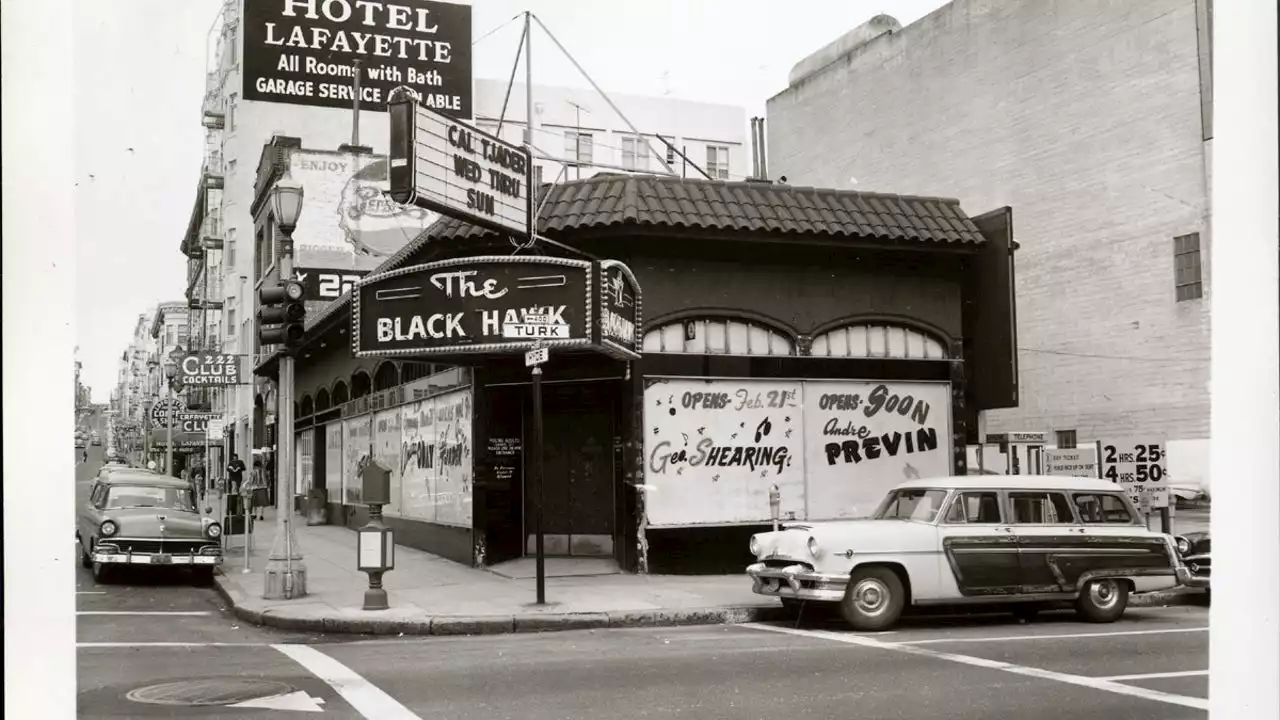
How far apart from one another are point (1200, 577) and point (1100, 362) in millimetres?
10687

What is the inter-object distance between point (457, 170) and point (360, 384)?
13.2m

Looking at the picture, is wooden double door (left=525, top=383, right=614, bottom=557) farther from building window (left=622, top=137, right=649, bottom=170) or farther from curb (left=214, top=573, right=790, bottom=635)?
curb (left=214, top=573, right=790, bottom=635)

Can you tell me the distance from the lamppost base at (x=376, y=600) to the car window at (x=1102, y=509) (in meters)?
7.96

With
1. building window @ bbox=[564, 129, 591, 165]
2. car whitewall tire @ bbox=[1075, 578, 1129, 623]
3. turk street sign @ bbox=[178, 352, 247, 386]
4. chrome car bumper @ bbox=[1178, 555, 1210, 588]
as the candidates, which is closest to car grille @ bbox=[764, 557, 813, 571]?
car whitewall tire @ bbox=[1075, 578, 1129, 623]

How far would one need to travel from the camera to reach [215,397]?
33.5m

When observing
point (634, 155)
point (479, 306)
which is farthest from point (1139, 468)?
point (479, 306)

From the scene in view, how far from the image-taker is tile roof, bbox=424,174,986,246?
52.2 feet

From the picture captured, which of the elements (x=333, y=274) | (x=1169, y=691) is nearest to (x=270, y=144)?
(x=333, y=274)

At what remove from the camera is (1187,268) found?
20.9m

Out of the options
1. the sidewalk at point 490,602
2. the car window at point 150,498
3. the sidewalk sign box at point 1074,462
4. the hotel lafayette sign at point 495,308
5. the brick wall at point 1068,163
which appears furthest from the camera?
the brick wall at point 1068,163

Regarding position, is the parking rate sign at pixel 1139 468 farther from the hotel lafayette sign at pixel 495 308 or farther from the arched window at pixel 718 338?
the hotel lafayette sign at pixel 495 308

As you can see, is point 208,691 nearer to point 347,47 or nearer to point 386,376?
point 347,47

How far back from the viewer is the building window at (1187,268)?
66.8 feet

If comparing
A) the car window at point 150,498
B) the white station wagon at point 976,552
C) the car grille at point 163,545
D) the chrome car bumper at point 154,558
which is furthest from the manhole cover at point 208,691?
the car window at point 150,498
